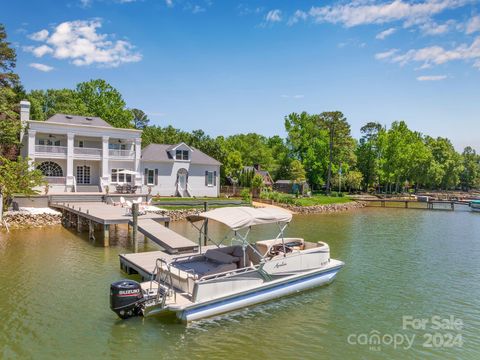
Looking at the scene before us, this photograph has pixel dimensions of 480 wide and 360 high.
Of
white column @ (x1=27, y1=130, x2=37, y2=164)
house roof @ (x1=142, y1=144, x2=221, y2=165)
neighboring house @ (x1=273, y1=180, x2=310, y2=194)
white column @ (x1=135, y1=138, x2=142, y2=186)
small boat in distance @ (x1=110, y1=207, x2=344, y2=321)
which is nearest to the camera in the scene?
small boat in distance @ (x1=110, y1=207, x2=344, y2=321)

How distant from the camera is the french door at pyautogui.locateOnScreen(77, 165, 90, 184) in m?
38.4

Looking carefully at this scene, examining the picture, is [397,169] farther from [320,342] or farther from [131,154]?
[320,342]

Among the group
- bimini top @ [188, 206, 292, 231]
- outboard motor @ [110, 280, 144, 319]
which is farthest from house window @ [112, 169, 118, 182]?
outboard motor @ [110, 280, 144, 319]

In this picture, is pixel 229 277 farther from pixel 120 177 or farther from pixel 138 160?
pixel 120 177

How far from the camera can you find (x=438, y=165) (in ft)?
290

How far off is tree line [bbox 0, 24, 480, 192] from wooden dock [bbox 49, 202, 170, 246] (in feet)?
90.7

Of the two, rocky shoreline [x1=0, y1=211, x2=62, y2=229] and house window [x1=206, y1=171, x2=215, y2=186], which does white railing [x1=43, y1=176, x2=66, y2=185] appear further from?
house window [x1=206, y1=171, x2=215, y2=186]

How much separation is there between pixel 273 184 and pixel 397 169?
24.9 metres

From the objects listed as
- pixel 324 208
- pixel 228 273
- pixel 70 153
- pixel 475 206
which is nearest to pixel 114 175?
pixel 70 153

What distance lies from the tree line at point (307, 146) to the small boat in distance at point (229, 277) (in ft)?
125

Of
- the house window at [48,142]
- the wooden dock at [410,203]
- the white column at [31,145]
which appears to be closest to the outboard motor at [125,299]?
the white column at [31,145]

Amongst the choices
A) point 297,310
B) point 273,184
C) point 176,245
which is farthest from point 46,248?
point 273,184

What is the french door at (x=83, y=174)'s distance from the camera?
38375 millimetres

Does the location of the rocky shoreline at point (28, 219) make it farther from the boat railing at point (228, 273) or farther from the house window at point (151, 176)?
the boat railing at point (228, 273)
